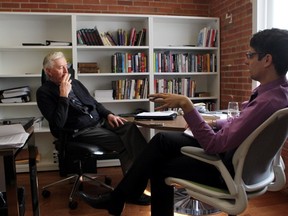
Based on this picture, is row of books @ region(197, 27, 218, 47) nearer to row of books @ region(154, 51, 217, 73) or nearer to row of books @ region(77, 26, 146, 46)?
row of books @ region(154, 51, 217, 73)

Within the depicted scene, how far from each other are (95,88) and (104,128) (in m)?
1.17

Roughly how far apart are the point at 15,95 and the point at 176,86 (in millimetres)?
1885

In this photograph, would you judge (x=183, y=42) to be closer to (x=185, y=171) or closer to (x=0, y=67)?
(x=0, y=67)

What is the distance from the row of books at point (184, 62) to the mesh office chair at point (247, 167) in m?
2.39

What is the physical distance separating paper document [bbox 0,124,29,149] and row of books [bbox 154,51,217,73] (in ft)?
8.47

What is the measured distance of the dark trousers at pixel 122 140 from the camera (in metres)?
2.52

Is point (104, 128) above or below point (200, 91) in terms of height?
below

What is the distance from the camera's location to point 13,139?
3.95 feet

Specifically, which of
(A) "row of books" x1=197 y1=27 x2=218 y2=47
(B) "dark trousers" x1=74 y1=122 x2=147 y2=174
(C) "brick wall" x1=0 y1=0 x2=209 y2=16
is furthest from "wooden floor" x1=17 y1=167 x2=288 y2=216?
(C) "brick wall" x1=0 y1=0 x2=209 y2=16

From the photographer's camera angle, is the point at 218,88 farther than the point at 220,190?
Yes

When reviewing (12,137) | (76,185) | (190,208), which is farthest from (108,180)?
Answer: (12,137)

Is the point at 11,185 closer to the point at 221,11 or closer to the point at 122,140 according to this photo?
the point at 122,140

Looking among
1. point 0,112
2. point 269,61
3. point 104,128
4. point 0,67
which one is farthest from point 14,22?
point 269,61

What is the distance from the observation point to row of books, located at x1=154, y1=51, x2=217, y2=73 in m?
3.74
